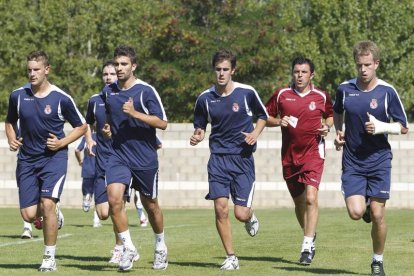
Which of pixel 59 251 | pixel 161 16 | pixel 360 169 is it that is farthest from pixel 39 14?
pixel 360 169

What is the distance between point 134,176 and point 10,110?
1.59m

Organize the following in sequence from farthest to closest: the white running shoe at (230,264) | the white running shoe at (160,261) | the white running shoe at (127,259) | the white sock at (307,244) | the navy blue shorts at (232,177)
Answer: the white sock at (307,244)
the navy blue shorts at (232,177)
the white running shoe at (160,261)
the white running shoe at (230,264)
the white running shoe at (127,259)

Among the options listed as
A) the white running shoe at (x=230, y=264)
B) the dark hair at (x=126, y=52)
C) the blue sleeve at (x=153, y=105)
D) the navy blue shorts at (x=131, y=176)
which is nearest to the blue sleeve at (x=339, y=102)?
the blue sleeve at (x=153, y=105)

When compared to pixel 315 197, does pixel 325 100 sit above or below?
above

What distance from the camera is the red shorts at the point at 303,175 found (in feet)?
46.9

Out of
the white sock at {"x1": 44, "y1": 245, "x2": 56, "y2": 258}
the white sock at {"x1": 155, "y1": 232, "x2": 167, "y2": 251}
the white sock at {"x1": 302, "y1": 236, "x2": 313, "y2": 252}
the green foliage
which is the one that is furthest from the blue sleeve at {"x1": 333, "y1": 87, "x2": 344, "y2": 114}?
the green foliage

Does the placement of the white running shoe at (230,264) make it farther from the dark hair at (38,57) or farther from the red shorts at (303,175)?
the dark hair at (38,57)

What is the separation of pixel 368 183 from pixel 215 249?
3.86m

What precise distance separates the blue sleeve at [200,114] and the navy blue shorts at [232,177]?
0.39 meters

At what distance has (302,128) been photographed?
568 inches

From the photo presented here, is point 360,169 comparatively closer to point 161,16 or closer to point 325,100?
point 325,100

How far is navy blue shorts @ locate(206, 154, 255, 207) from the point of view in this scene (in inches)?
533

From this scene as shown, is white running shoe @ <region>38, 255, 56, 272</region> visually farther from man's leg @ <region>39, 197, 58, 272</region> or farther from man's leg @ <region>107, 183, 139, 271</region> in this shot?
man's leg @ <region>107, 183, 139, 271</region>

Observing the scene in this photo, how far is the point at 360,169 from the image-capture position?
12.5 meters
